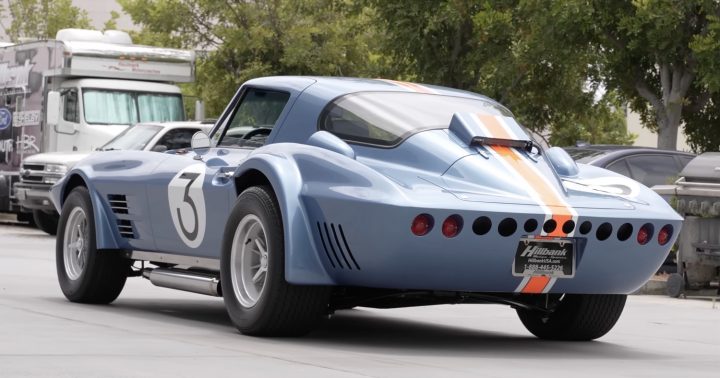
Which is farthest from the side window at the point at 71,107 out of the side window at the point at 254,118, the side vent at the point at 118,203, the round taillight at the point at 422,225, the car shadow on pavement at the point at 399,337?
the round taillight at the point at 422,225

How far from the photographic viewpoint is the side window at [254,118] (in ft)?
32.5

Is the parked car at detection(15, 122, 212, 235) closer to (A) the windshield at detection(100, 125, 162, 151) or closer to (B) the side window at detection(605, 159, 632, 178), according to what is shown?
(A) the windshield at detection(100, 125, 162, 151)

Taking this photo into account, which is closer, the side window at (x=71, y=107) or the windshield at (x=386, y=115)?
the windshield at (x=386, y=115)

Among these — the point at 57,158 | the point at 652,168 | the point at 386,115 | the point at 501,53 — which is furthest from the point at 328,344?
the point at 501,53

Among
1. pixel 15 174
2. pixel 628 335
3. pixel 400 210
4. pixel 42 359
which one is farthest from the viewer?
pixel 15 174

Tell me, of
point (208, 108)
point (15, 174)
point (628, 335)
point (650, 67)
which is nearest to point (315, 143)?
point (628, 335)

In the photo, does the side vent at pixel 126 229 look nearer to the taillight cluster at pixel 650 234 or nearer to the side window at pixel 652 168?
the taillight cluster at pixel 650 234

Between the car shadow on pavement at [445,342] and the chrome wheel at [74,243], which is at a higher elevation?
the chrome wheel at [74,243]

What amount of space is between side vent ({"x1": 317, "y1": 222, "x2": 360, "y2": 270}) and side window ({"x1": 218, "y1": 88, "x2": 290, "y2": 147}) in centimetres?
139

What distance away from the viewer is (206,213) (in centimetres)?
978

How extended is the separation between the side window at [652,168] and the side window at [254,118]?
8.10 meters

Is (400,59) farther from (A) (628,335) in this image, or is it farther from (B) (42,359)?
(B) (42,359)

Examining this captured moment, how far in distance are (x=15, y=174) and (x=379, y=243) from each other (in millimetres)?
19050

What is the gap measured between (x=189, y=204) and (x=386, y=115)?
1.48m
